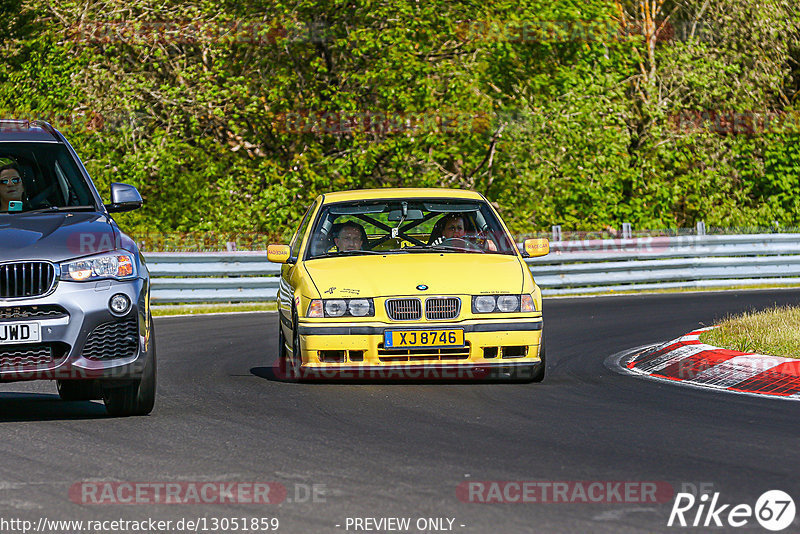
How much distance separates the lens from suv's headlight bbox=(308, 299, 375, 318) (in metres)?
10.4

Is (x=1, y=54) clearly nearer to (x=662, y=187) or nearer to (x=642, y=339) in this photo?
(x=662, y=187)

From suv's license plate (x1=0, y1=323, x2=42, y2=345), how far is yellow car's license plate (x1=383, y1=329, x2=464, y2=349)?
114 inches

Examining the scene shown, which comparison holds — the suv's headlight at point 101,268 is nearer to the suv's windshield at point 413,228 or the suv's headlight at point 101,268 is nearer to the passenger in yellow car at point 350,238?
the suv's windshield at point 413,228

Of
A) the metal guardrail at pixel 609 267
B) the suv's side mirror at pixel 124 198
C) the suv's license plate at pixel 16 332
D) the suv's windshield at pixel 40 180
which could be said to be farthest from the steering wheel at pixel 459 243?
the metal guardrail at pixel 609 267

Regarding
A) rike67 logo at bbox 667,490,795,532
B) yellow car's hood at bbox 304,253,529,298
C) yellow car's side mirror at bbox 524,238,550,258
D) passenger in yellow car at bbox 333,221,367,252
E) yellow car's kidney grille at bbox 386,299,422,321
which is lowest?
rike67 logo at bbox 667,490,795,532

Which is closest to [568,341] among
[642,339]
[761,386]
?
[642,339]

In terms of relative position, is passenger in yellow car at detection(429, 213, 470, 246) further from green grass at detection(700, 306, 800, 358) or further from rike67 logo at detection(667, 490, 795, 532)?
rike67 logo at detection(667, 490, 795, 532)

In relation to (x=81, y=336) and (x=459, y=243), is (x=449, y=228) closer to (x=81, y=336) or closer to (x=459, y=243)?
(x=459, y=243)

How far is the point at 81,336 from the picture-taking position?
331 inches

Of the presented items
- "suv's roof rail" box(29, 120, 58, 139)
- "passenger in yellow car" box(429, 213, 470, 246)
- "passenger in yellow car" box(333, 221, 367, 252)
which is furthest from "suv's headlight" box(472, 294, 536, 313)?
"suv's roof rail" box(29, 120, 58, 139)

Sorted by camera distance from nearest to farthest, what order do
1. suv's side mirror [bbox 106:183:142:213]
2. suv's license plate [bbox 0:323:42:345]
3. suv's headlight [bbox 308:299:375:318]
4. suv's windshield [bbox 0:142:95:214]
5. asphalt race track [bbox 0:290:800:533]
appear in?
asphalt race track [bbox 0:290:800:533]
suv's license plate [bbox 0:323:42:345]
suv's side mirror [bbox 106:183:142:213]
suv's windshield [bbox 0:142:95:214]
suv's headlight [bbox 308:299:375:318]

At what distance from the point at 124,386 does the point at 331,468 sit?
101 inches

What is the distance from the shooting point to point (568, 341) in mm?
14891

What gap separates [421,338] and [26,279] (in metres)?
3.12
